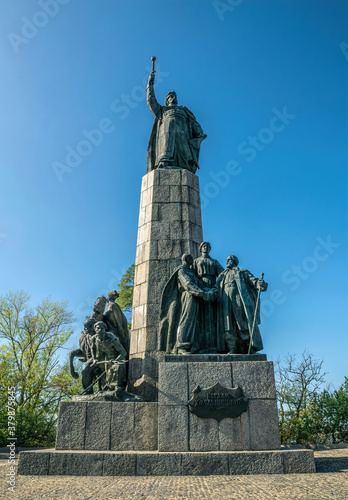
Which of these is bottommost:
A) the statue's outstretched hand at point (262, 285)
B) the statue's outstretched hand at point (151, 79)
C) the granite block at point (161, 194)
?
the statue's outstretched hand at point (262, 285)

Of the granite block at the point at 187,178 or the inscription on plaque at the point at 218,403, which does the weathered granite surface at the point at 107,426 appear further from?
the granite block at the point at 187,178

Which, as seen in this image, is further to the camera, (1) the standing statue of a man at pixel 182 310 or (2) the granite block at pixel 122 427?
(1) the standing statue of a man at pixel 182 310

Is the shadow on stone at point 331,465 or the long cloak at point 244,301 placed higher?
the long cloak at point 244,301

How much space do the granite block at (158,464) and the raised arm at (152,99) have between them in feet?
29.9

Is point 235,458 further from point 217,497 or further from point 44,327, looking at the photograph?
point 44,327

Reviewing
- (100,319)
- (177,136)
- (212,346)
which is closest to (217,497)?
(212,346)

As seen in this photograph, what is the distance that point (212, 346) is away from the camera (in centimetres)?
843

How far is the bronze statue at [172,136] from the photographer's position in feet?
37.1

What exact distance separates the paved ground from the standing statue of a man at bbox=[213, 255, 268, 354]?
2514mm

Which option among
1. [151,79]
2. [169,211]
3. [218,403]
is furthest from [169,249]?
[151,79]

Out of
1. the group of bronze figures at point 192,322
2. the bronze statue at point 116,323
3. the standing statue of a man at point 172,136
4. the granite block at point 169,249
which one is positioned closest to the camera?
the group of bronze figures at point 192,322

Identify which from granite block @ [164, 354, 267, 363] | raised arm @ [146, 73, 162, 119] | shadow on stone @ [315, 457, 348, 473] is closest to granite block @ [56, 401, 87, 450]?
granite block @ [164, 354, 267, 363]

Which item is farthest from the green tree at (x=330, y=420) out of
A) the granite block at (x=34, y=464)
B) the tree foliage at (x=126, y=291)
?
the granite block at (x=34, y=464)

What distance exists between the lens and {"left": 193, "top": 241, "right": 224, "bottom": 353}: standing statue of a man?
8430 millimetres
